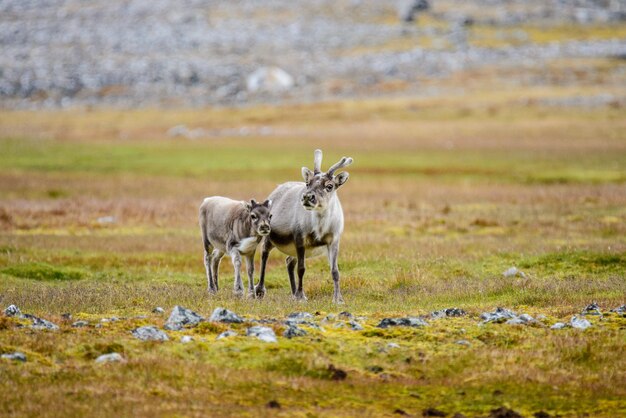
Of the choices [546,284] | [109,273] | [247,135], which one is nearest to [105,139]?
[247,135]

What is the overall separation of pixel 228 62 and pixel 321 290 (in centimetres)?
11004

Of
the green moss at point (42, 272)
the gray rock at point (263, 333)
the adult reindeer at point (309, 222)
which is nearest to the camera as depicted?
the gray rock at point (263, 333)

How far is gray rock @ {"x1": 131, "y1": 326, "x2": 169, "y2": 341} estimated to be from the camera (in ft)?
46.5

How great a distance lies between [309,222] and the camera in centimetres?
2002

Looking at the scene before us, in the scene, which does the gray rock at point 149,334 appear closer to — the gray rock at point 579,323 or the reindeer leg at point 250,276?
the reindeer leg at point 250,276

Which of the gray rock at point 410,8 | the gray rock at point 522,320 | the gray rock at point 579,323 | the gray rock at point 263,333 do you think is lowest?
the gray rock at point 522,320

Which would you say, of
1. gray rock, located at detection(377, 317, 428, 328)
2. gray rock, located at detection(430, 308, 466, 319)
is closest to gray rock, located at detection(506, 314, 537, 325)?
gray rock, located at detection(430, 308, 466, 319)

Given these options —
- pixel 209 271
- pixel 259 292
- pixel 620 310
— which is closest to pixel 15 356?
pixel 259 292

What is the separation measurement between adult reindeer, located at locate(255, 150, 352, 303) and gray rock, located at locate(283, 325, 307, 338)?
4582mm

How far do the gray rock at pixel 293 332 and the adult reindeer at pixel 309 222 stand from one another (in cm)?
458

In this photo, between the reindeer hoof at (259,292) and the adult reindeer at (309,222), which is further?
the reindeer hoof at (259,292)

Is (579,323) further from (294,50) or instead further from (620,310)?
(294,50)

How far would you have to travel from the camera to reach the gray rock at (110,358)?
13102mm

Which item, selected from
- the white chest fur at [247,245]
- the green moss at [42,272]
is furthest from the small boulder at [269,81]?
the white chest fur at [247,245]
